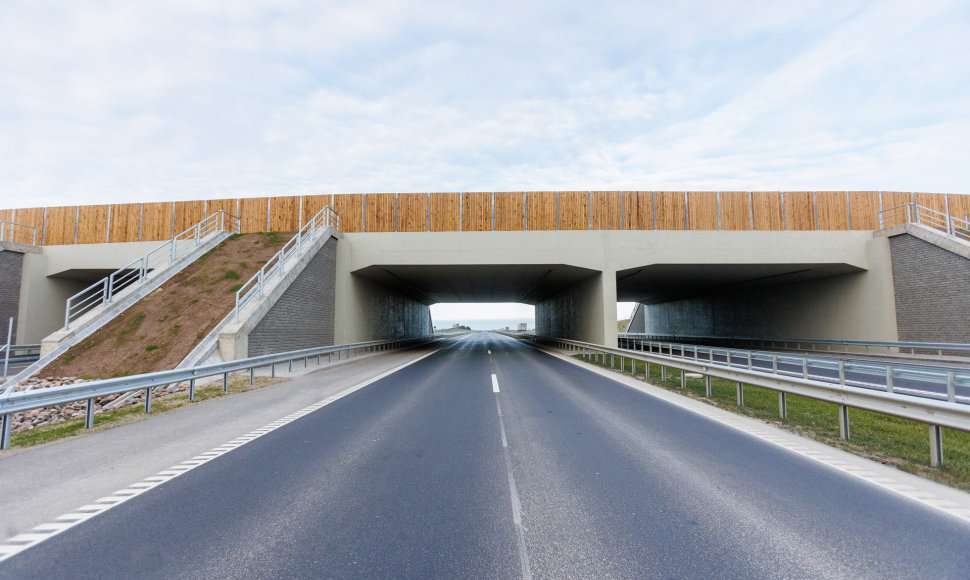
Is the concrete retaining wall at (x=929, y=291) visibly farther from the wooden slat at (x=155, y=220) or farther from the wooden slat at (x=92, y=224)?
the wooden slat at (x=92, y=224)

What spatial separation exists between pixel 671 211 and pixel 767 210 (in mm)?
5300

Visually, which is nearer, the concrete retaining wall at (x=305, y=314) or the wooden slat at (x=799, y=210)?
the concrete retaining wall at (x=305, y=314)

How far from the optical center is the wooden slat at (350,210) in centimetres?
2445

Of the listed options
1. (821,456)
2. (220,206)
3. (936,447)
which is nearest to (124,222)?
(220,206)

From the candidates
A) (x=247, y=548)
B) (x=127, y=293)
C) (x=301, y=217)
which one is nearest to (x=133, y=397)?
(x=127, y=293)

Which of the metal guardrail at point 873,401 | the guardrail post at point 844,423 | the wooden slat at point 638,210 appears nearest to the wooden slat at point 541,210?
the wooden slat at point 638,210

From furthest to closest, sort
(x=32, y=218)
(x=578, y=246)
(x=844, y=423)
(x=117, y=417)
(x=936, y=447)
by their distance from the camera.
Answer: (x=32, y=218) → (x=578, y=246) → (x=117, y=417) → (x=844, y=423) → (x=936, y=447)

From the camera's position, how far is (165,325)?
13914 mm

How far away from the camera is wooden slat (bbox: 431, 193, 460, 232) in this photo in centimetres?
2384

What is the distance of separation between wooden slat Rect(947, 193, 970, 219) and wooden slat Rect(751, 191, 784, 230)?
11.3m

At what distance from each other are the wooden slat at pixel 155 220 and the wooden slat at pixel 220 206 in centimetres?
242

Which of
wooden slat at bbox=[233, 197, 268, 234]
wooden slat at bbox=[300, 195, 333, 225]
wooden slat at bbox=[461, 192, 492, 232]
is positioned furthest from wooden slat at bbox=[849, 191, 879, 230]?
wooden slat at bbox=[233, 197, 268, 234]

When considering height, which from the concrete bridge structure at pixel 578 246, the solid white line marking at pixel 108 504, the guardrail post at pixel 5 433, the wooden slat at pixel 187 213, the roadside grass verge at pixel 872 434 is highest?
the wooden slat at pixel 187 213

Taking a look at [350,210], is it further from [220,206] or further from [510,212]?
[510,212]
